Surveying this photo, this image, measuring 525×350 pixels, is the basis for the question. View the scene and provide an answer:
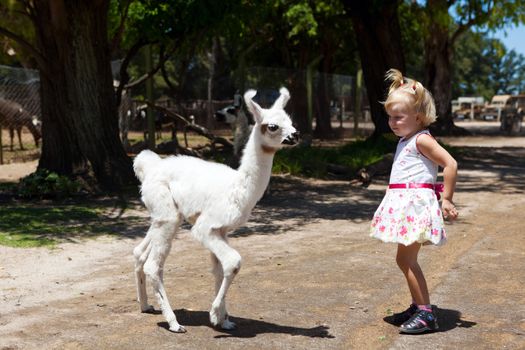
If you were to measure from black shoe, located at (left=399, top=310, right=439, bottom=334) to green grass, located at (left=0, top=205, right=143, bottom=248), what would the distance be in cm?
451

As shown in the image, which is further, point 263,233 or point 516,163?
point 516,163

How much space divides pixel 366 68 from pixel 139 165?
1381 centimetres

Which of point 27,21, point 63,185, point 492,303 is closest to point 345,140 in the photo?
point 27,21

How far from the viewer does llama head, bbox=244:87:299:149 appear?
14.9 ft

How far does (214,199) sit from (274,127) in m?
A: 0.68

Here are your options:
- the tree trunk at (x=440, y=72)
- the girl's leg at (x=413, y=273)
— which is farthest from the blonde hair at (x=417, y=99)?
the tree trunk at (x=440, y=72)

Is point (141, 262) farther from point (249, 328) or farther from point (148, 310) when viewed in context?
point (249, 328)

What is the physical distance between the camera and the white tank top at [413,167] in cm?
473

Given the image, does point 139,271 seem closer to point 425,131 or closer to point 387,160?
point 425,131

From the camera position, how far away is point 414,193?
4680mm

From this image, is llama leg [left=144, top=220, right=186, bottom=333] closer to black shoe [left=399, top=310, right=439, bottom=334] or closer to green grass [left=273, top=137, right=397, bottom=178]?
black shoe [left=399, top=310, right=439, bottom=334]

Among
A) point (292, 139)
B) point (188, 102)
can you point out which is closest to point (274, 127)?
point (292, 139)

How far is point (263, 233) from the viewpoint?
8555mm

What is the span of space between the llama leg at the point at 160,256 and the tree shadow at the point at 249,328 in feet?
0.67
